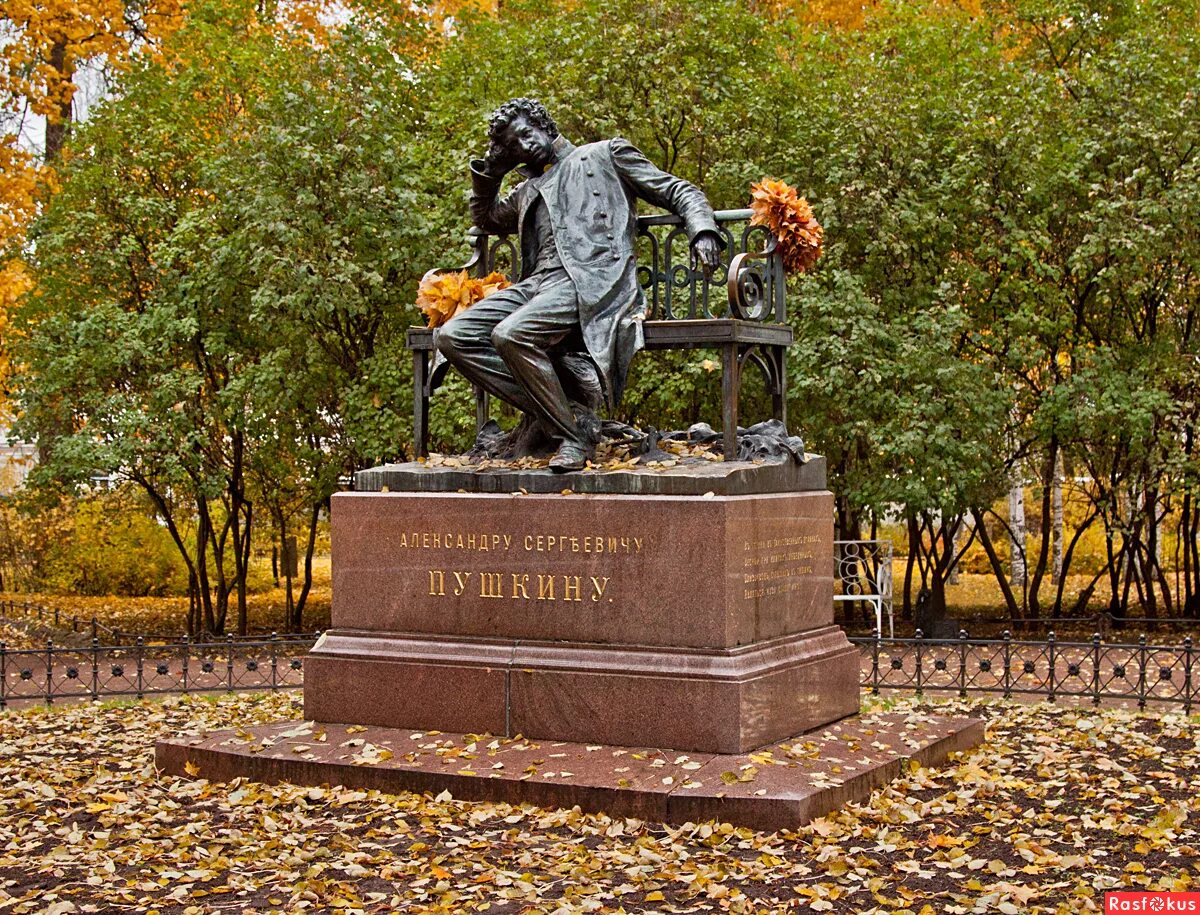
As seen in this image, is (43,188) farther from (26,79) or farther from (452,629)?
(452,629)

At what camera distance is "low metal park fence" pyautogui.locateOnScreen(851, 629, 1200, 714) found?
1096 centimetres

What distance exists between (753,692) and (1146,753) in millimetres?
2733

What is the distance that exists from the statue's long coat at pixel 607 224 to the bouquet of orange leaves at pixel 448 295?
0.57m

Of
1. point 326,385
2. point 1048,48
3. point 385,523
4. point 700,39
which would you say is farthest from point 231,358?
point 1048,48

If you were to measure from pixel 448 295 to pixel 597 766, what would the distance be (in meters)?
3.16

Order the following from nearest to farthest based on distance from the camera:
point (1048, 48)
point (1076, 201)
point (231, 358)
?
point (1076, 201) < point (231, 358) < point (1048, 48)

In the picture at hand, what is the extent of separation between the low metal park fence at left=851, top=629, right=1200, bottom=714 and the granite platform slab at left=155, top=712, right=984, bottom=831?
2486 mm

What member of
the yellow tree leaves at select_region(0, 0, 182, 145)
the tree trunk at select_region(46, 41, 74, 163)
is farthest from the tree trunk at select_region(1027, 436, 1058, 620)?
the tree trunk at select_region(46, 41, 74, 163)

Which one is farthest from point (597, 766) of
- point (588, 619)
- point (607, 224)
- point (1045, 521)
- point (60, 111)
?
point (60, 111)

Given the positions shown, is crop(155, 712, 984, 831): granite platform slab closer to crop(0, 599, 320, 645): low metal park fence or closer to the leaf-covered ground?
the leaf-covered ground

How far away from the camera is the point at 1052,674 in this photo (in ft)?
36.7

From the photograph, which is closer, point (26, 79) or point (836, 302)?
point (836, 302)

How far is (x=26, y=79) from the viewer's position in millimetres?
21062

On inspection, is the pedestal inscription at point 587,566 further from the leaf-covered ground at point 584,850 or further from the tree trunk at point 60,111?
the tree trunk at point 60,111
